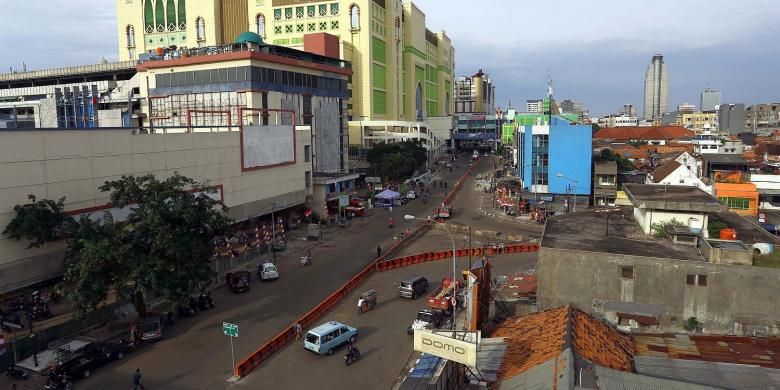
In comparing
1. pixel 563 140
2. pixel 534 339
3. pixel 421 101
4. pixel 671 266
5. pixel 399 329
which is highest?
pixel 421 101

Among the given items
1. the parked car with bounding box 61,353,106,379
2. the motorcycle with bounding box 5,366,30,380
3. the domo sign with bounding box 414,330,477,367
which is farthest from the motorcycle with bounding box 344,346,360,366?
the motorcycle with bounding box 5,366,30,380

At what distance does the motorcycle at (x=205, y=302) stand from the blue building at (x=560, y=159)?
1672 inches

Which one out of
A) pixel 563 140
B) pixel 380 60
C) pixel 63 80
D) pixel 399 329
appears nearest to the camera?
pixel 399 329

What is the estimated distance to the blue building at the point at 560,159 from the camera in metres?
60.9

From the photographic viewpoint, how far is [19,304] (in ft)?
96.5

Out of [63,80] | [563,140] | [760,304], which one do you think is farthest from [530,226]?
[63,80]

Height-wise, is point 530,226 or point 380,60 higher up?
point 380,60

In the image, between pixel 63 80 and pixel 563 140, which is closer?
pixel 563 140

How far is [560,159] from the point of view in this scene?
6184 cm

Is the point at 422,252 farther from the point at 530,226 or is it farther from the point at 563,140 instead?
the point at 563,140

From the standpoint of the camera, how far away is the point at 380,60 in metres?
110

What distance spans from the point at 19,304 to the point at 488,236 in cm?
3576

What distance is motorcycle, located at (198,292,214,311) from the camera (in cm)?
3064

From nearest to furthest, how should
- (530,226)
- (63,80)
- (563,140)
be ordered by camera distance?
(530,226), (563,140), (63,80)
